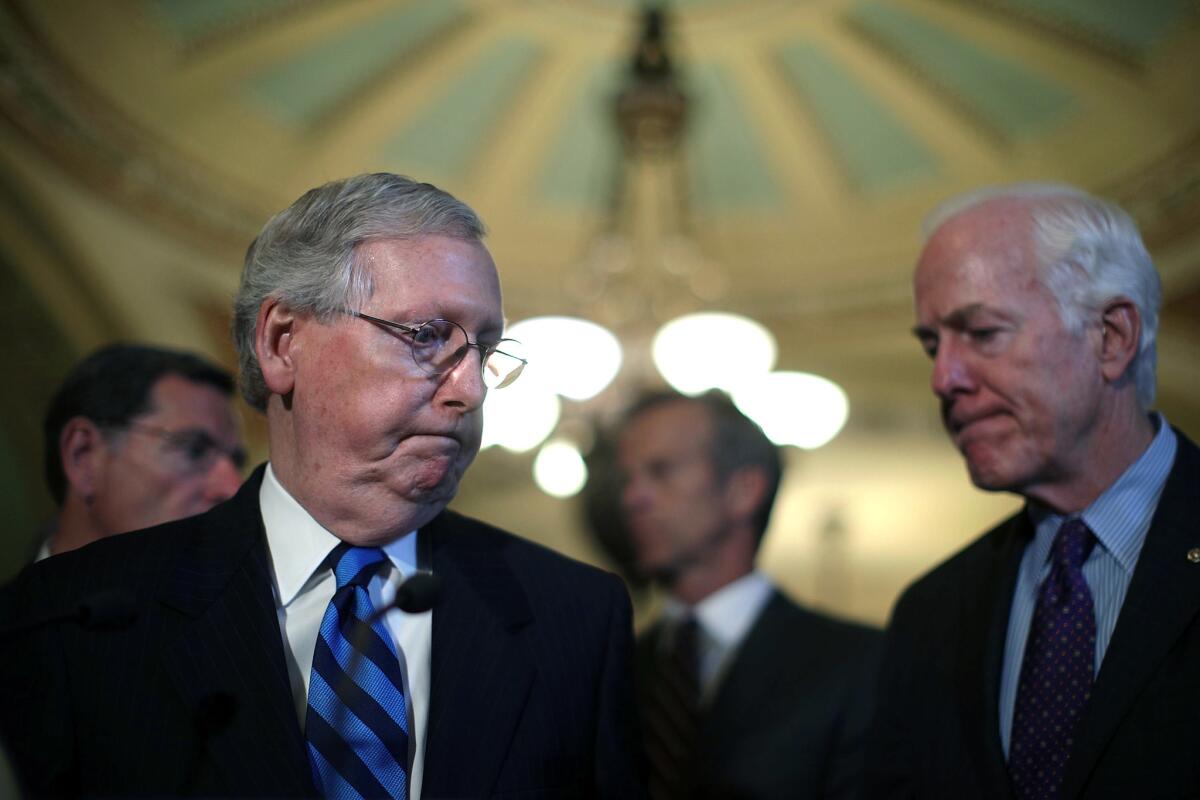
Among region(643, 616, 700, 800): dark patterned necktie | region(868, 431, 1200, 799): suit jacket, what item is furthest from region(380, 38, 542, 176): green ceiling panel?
region(868, 431, 1200, 799): suit jacket

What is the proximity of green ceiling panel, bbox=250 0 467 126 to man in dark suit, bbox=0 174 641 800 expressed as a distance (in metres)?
5.45

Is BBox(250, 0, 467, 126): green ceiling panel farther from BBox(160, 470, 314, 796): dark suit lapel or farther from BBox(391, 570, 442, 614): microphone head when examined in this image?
BBox(391, 570, 442, 614): microphone head

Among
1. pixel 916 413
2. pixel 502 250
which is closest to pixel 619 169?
pixel 502 250

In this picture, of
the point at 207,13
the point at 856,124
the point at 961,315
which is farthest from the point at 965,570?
the point at 856,124

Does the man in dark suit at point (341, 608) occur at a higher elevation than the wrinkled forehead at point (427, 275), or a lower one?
lower

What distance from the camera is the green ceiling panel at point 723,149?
24.6 ft

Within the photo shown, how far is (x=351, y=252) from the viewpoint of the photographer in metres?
1.68

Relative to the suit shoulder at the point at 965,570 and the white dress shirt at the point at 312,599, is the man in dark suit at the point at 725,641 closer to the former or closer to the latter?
the suit shoulder at the point at 965,570

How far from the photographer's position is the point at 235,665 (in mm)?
1559

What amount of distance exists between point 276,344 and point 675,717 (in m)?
1.66

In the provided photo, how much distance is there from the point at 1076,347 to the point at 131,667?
1713 mm

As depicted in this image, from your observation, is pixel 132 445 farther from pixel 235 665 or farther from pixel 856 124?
pixel 856 124

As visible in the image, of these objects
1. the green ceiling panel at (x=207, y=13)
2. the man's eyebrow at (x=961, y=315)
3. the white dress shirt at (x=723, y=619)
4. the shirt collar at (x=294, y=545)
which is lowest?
the white dress shirt at (x=723, y=619)

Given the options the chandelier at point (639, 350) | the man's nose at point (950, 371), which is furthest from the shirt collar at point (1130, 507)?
the chandelier at point (639, 350)
